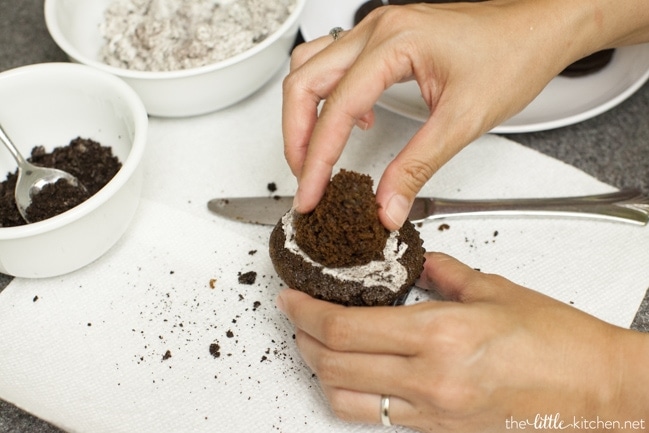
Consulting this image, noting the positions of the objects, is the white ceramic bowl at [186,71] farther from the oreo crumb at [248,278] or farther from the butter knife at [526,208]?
the oreo crumb at [248,278]

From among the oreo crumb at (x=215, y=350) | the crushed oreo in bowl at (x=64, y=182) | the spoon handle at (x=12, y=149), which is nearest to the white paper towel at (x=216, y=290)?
the oreo crumb at (x=215, y=350)

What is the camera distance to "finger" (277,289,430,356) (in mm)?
822

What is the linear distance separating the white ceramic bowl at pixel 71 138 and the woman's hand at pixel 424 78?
318 mm

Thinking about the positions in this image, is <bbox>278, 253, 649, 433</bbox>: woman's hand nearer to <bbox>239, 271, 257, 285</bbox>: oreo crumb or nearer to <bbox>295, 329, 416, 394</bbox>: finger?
<bbox>295, 329, 416, 394</bbox>: finger

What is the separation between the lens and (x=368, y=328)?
2.74ft

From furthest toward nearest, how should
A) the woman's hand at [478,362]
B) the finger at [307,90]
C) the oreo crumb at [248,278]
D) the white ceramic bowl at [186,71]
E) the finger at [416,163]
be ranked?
the white ceramic bowl at [186,71], the oreo crumb at [248,278], the finger at [307,90], the finger at [416,163], the woman's hand at [478,362]

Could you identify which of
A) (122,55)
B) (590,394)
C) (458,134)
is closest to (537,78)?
(458,134)

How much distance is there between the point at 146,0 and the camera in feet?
4.90

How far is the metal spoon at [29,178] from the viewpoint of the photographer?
115cm

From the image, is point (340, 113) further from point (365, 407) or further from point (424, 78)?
point (365, 407)

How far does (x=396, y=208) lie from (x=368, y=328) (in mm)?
187

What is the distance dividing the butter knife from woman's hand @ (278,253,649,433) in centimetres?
30

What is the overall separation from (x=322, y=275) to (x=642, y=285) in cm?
58

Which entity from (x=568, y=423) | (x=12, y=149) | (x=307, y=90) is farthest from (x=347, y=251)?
(x=12, y=149)
